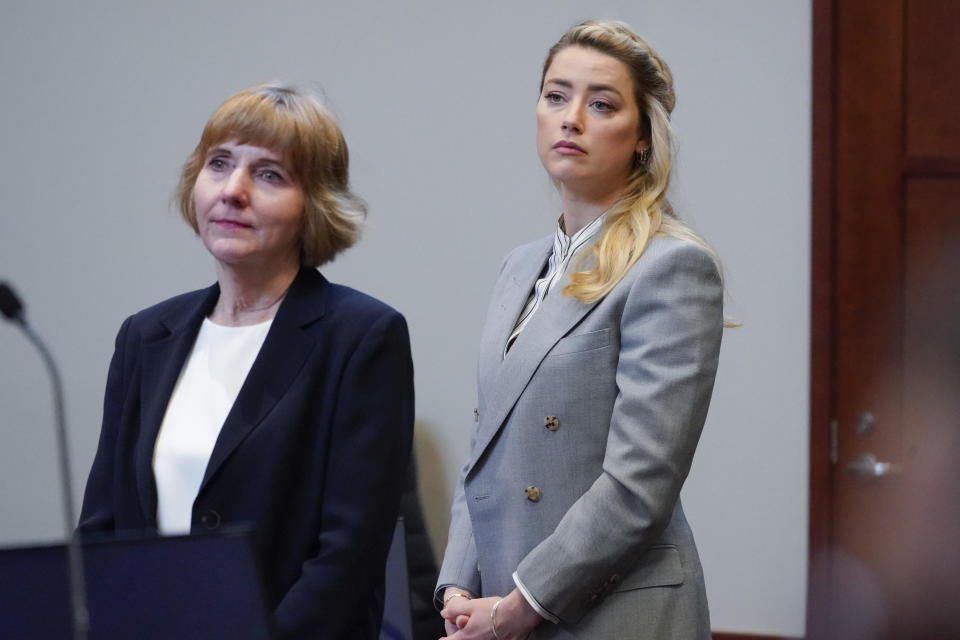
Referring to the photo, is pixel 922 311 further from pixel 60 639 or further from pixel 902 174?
pixel 60 639

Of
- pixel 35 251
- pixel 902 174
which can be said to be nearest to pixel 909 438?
pixel 902 174

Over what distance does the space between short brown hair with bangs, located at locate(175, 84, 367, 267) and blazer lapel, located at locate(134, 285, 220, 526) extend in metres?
0.18

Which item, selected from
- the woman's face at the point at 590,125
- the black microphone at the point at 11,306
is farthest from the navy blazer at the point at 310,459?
the black microphone at the point at 11,306

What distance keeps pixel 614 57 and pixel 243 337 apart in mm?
700

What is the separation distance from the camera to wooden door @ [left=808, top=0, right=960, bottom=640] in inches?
121

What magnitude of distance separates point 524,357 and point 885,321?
1744 millimetres

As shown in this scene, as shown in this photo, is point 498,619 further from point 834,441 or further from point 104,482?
point 834,441

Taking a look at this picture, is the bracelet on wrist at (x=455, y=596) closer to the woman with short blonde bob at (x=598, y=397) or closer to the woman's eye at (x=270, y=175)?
the woman with short blonde bob at (x=598, y=397)

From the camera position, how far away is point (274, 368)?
1666 millimetres

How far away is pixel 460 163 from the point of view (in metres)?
3.43

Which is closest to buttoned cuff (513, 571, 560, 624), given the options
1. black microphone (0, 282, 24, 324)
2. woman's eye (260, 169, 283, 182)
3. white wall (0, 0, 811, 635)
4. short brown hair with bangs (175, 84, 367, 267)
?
short brown hair with bangs (175, 84, 367, 267)

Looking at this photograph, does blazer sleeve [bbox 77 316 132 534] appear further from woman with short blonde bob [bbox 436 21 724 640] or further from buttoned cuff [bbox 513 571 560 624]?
buttoned cuff [bbox 513 571 560 624]

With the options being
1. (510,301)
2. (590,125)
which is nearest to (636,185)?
(590,125)

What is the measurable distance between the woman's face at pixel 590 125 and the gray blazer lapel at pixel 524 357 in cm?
17
